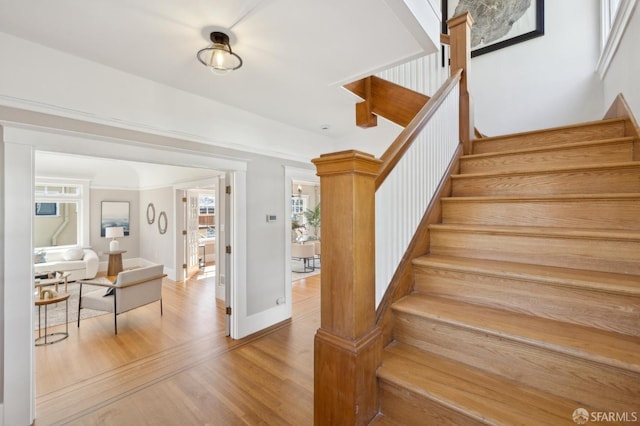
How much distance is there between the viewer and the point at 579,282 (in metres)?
1.12

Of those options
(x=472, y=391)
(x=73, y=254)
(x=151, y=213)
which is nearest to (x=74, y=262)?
(x=73, y=254)

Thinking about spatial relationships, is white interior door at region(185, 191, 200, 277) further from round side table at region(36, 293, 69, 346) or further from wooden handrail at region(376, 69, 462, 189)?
wooden handrail at region(376, 69, 462, 189)

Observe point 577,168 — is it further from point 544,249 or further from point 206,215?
point 206,215

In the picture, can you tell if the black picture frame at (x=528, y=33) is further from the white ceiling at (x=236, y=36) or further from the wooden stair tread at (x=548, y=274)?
the wooden stair tread at (x=548, y=274)

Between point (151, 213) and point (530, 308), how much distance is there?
763 centimetres

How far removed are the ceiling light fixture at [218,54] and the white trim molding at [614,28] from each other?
2.44m

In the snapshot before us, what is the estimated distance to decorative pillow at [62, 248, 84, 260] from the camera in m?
6.02

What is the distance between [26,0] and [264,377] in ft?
9.88

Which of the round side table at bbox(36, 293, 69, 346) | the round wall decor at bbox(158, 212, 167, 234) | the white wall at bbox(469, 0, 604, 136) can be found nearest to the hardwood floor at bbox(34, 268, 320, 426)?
the round side table at bbox(36, 293, 69, 346)

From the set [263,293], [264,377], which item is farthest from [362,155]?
[263,293]

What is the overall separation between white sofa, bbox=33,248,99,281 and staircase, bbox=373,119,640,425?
23.6ft

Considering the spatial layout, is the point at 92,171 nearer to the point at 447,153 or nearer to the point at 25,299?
the point at 25,299

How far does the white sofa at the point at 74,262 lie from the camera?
227 inches

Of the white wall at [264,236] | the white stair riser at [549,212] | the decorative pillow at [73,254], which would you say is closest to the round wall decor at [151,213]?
the decorative pillow at [73,254]
